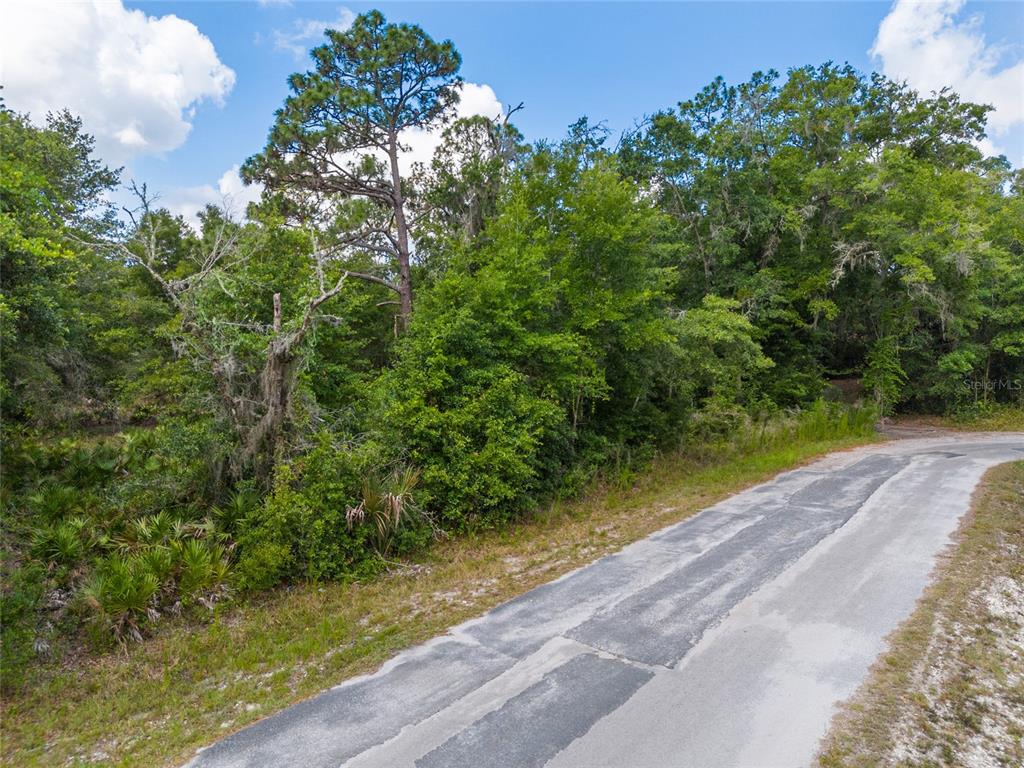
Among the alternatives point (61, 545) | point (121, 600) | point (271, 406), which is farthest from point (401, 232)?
point (121, 600)

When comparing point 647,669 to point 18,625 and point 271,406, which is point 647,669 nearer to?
point 271,406

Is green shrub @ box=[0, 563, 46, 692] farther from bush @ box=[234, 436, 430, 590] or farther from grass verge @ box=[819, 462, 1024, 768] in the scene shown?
grass verge @ box=[819, 462, 1024, 768]

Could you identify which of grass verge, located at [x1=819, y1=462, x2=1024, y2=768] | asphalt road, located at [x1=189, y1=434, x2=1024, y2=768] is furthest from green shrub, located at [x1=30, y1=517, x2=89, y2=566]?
grass verge, located at [x1=819, y1=462, x2=1024, y2=768]

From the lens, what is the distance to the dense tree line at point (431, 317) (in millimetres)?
Answer: 7262

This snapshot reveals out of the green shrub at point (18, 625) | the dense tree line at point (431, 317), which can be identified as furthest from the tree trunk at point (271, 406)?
the green shrub at point (18, 625)

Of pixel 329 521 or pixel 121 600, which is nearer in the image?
pixel 121 600

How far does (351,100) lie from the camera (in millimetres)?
13062

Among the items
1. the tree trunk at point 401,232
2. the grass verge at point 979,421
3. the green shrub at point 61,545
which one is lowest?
the grass verge at point 979,421

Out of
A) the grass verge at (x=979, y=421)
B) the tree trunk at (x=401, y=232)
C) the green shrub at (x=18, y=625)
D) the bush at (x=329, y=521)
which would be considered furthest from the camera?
the grass verge at (x=979, y=421)

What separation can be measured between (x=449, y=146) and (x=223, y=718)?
1467 centimetres

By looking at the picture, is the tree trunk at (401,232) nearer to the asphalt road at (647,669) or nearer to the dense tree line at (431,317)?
the dense tree line at (431,317)

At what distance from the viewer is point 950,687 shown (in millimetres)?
3922

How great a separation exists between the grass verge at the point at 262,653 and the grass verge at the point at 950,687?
3352 mm

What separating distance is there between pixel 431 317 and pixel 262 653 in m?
5.93
